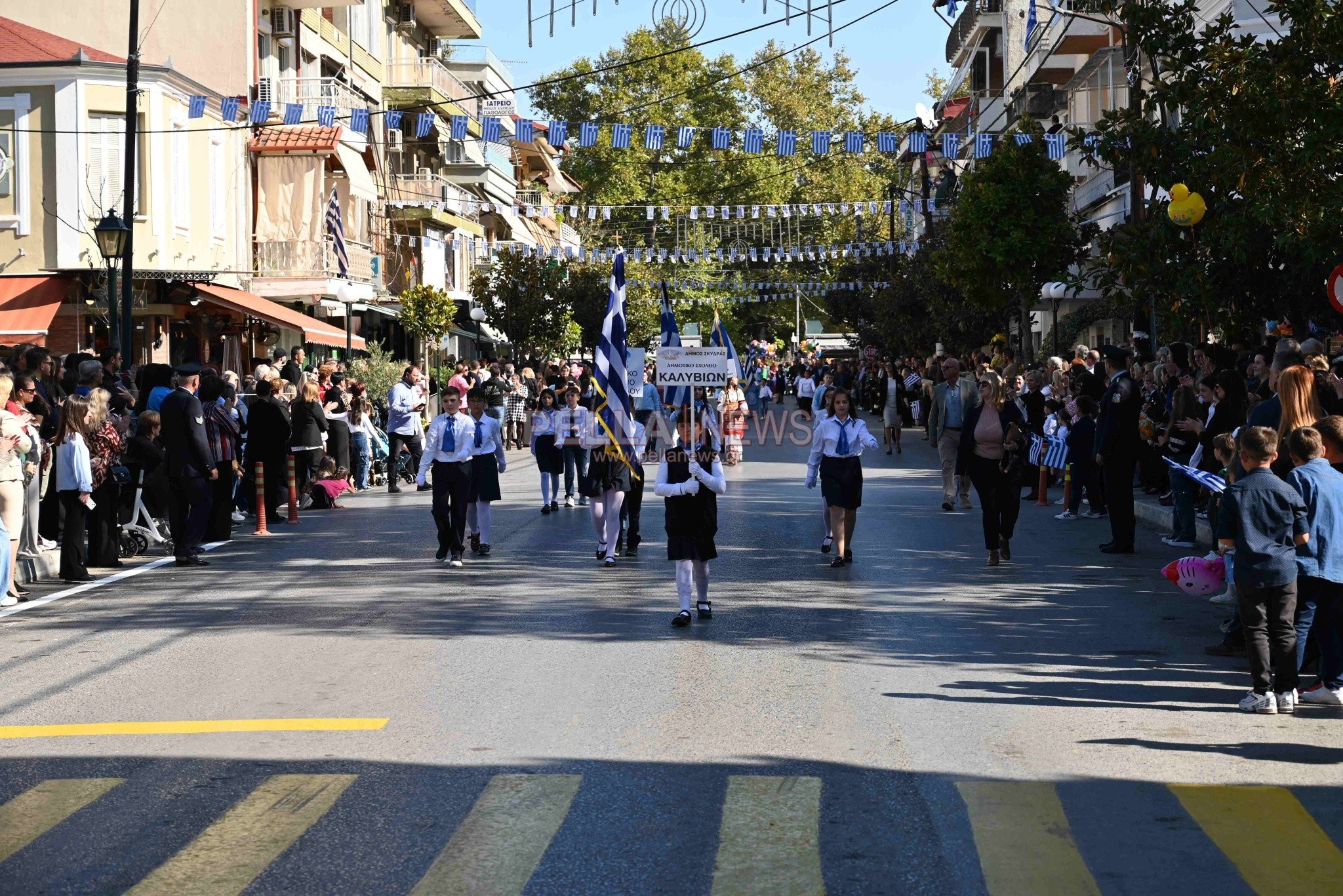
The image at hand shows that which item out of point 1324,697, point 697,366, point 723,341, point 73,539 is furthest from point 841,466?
point 723,341

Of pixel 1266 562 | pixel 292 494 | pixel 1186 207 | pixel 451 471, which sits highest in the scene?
pixel 1186 207

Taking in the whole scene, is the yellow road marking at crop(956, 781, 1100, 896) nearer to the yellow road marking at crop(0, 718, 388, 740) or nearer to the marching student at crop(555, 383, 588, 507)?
the yellow road marking at crop(0, 718, 388, 740)

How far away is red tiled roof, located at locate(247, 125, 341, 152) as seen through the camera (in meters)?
37.0

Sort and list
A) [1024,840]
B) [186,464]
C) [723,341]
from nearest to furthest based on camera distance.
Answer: [1024,840] < [186,464] < [723,341]

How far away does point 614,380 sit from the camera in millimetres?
15539

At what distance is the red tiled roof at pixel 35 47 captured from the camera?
98.3 feet

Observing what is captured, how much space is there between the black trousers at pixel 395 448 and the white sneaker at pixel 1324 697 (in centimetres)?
1724

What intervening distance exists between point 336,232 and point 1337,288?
89.7ft

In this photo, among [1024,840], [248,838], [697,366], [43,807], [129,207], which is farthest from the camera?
[129,207]

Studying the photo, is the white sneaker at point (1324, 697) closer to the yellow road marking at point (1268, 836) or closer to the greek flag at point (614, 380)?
the yellow road marking at point (1268, 836)

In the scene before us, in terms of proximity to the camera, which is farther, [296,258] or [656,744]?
[296,258]

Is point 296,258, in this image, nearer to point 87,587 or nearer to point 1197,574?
point 87,587

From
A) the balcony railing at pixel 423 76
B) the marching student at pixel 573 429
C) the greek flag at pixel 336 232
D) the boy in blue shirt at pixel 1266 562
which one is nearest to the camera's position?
the boy in blue shirt at pixel 1266 562

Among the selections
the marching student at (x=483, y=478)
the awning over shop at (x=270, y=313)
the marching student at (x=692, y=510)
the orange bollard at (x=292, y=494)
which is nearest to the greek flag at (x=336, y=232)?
the awning over shop at (x=270, y=313)
